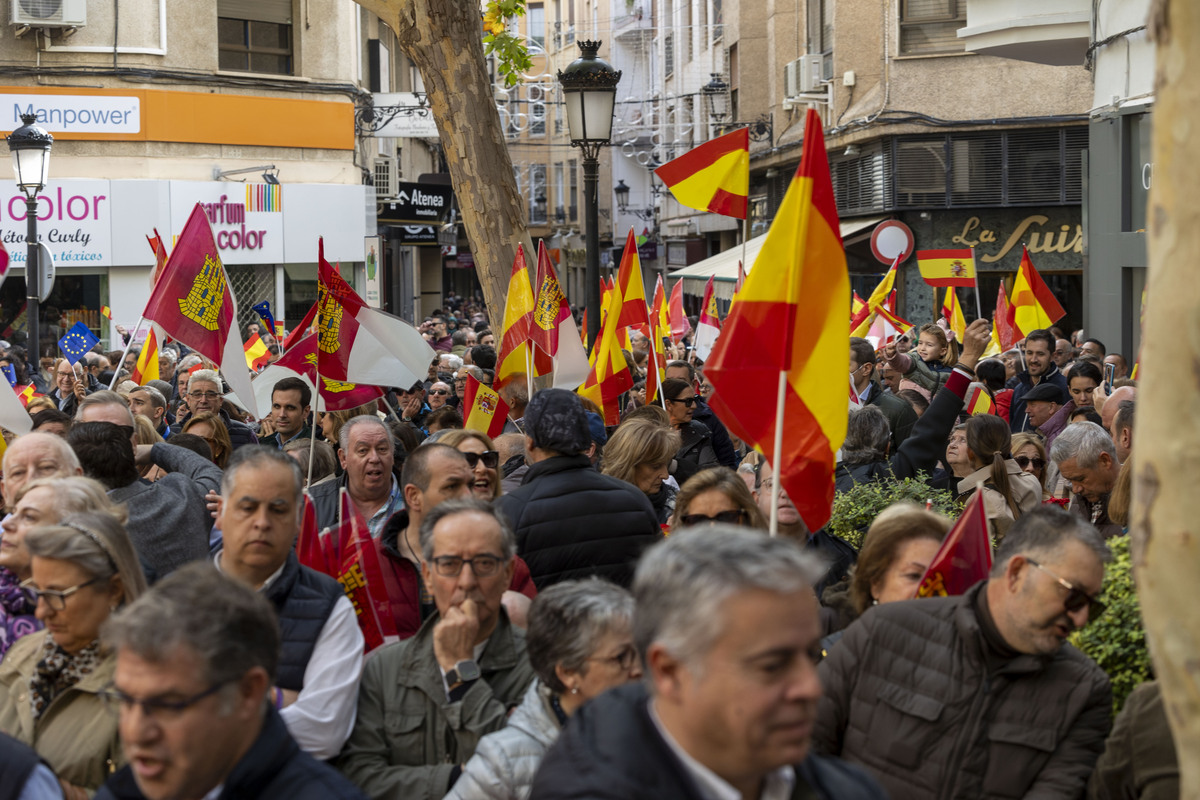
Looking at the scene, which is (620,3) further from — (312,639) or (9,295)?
(312,639)

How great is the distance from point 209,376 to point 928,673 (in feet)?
22.1

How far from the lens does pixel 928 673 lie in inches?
137

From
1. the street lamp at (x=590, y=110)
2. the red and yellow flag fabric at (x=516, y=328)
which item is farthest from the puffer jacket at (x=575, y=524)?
the street lamp at (x=590, y=110)

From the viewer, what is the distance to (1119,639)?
3742mm

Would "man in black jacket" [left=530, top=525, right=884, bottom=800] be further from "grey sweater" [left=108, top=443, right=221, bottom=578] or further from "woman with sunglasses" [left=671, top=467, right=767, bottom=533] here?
"grey sweater" [left=108, top=443, right=221, bottom=578]

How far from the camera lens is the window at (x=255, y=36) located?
24.8 meters

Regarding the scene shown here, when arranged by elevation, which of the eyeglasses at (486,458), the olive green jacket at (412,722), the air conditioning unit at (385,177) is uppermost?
the air conditioning unit at (385,177)

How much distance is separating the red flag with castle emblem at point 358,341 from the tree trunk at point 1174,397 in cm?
622

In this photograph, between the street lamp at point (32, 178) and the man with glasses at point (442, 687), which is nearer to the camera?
the man with glasses at point (442, 687)

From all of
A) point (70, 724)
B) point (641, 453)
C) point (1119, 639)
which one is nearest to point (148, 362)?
point (641, 453)

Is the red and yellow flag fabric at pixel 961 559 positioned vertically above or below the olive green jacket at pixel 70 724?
above

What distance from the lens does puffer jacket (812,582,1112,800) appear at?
11.1 ft

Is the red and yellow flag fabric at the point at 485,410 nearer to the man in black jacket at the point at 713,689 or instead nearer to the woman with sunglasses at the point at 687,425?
the woman with sunglasses at the point at 687,425

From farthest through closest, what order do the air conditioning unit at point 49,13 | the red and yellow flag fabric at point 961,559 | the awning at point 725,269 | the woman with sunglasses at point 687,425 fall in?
the awning at point 725,269 < the air conditioning unit at point 49,13 < the woman with sunglasses at point 687,425 < the red and yellow flag fabric at point 961,559
